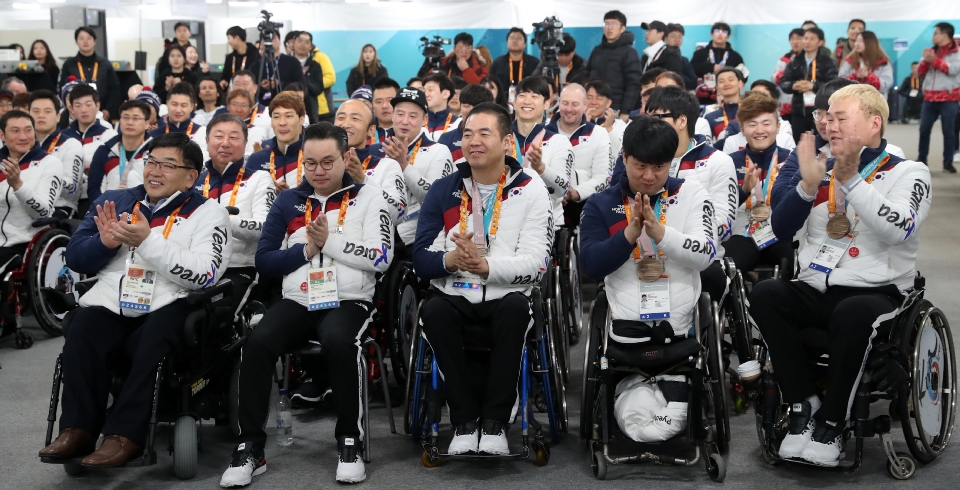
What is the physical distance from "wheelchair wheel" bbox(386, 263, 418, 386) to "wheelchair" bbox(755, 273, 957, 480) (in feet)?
4.81

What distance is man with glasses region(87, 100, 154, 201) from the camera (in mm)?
5617

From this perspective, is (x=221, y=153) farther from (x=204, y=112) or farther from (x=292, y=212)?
(x=204, y=112)

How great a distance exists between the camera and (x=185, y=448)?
3.25 m

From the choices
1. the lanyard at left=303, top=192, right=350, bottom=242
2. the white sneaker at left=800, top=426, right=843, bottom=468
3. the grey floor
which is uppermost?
the lanyard at left=303, top=192, right=350, bottom=242

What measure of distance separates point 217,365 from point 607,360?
140 cm

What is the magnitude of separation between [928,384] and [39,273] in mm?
4242

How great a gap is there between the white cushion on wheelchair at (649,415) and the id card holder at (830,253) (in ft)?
2.21

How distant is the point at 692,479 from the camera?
3.21 meters

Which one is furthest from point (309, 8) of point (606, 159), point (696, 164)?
point (696, 164)

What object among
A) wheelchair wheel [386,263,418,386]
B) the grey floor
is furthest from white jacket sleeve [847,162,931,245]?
wheelchair wheel [386,263,418,386]

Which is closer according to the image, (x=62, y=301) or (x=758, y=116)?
(x=62, y=301)

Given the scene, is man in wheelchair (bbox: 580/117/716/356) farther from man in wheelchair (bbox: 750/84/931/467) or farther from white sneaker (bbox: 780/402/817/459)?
white sneaker (bbox: 780/402/817/459)

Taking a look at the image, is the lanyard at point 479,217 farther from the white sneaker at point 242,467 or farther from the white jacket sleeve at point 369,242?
the white sneaker at point 242,467

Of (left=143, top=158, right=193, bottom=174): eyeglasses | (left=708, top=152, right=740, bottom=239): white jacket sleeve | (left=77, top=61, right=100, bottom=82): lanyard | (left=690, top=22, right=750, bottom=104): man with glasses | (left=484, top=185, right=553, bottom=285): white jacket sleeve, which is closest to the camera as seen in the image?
(left=484, top=185, right=553, bottom=285): white jacket sleeve
